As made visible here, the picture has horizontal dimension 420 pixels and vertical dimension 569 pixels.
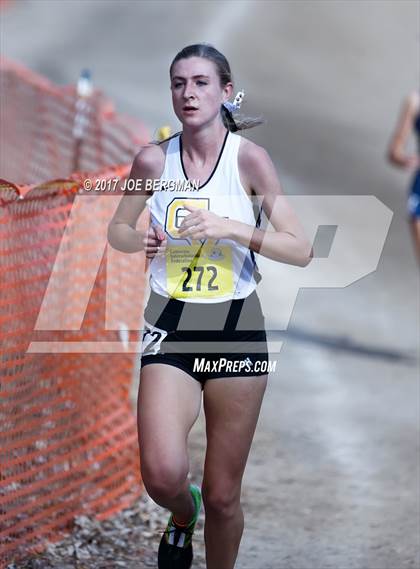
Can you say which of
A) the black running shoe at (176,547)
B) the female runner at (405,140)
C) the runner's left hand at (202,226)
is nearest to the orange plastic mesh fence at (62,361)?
the black running shoe at (176,547)

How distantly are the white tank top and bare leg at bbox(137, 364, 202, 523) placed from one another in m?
0.33

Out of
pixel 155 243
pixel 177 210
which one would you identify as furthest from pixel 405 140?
Answer: pixel 155 243

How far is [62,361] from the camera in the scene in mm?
6914

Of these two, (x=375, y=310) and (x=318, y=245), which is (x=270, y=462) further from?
(x=318, y=245)

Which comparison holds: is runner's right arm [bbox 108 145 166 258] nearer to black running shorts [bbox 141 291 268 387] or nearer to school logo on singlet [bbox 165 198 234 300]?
school logo on singlet [bbox 165 198 234 300]

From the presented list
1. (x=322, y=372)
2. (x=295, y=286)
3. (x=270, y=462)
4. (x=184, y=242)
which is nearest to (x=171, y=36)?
(x=295, y=286)

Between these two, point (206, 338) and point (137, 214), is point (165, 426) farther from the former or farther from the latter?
point (137, 214)

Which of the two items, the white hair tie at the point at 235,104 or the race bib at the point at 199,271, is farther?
the white hair tie at the point at 235,104

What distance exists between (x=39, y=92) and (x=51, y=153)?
0.66 meters

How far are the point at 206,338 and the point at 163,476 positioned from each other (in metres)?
0.57

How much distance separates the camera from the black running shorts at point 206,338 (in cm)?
514

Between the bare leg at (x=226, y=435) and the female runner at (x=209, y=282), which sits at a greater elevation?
the female runner at (x=209, y=282)

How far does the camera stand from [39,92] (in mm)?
13227
